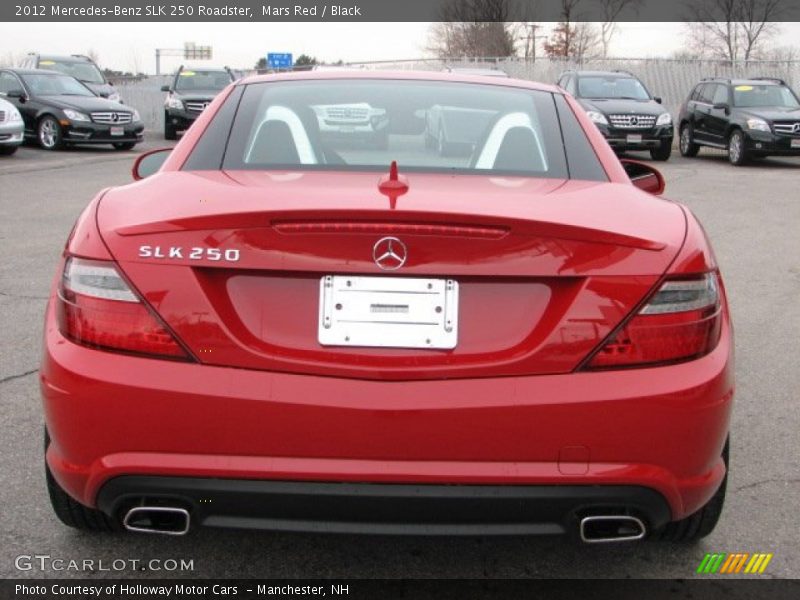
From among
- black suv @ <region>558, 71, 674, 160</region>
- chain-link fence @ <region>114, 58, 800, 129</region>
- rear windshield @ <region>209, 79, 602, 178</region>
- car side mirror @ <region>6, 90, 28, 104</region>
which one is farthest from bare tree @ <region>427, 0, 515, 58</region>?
rear windshield @ <region>209, 79, 602, 178</region>

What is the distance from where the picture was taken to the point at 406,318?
2373 millimetres

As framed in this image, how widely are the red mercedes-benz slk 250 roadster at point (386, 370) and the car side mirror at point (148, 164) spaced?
54.7 inches

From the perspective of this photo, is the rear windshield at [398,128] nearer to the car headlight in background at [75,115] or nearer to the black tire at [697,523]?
the black tire at [697,523]

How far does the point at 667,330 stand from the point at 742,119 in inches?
738

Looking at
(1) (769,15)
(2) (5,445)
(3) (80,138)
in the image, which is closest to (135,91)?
(3) (80,138)

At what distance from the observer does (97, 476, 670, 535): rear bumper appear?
236cm

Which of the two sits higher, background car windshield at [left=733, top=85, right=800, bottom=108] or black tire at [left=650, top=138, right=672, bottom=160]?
background car windshield at [left=733, top=85, right=800, bottom=108]

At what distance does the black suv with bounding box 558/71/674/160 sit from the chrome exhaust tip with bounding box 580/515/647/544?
59.2 feet

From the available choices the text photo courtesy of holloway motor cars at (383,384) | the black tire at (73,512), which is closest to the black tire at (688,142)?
the text photo courtesy of holloway motor cars at (383,384)

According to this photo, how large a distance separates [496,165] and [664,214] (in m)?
0.69

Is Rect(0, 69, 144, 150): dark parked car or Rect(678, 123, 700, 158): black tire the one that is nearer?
Rect(0, 69, 144, 150): dark parked car

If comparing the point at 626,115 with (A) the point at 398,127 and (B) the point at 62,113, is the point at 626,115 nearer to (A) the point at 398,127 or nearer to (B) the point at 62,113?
(B) the point at 62,113

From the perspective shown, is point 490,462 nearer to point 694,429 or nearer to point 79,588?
point 694,429

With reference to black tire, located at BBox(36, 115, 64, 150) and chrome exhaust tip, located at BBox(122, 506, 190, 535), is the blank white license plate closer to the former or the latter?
chrome exhaust tip, located at BBox(122, 506, 190, 535)
